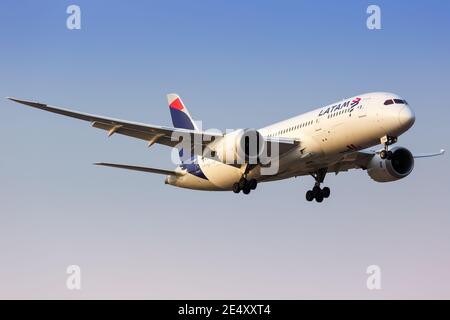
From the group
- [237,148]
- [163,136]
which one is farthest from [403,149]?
[163,136]

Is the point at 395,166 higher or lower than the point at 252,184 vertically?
higher

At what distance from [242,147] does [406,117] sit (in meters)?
7.93

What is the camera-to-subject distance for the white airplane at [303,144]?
3959 centimetres

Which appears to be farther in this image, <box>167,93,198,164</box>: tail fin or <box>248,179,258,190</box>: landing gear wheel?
<box>167,93,198,164</box>: tail fin

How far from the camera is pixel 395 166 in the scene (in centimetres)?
4644

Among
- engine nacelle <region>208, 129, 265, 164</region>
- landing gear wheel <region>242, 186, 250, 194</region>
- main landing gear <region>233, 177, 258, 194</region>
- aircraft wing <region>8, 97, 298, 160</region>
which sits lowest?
landing gear wheel <region>242, 186, 250, 194</region>

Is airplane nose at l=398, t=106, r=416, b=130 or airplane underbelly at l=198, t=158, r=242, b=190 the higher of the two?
airplane nose at l=398, t=106, r=416, b=130

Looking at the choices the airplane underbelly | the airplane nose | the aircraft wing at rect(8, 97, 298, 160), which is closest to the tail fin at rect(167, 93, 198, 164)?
the airplane underbelly

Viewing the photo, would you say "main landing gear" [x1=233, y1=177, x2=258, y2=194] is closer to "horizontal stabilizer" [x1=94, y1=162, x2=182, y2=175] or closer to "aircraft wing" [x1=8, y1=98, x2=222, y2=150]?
"aircraft wing" [x1=8, y1=98, x2=222, y2=150]

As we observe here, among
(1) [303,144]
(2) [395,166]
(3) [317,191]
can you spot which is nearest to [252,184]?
(1) [303,144]

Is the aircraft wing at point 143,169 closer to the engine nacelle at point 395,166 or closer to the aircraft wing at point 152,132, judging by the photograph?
the aircraft wing at point 152,132

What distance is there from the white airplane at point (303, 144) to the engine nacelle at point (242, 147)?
5 centimetres

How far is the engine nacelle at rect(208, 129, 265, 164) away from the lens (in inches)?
1667

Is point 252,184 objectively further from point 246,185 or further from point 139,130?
point 139,130
